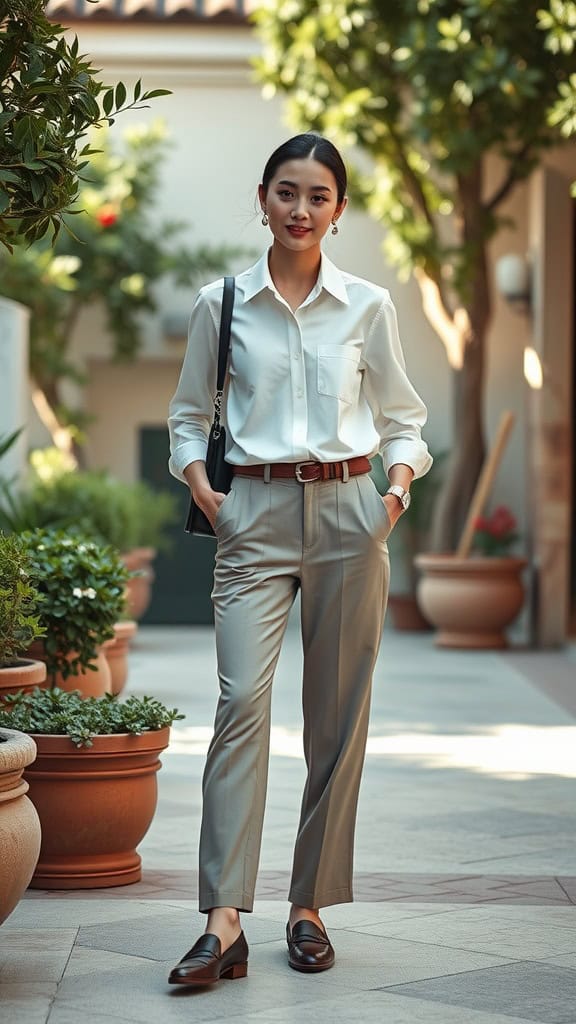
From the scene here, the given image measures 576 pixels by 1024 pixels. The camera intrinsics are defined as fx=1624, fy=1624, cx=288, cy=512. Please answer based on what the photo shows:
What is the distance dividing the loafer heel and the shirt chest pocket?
129 centimetres

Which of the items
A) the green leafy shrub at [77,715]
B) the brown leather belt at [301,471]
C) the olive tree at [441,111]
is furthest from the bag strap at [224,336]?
the olive tree at [441,111]

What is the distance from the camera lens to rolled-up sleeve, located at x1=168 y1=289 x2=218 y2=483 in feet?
12.6

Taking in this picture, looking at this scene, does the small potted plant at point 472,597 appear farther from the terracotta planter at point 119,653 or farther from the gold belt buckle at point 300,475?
the gold belt buckle at point 300,475

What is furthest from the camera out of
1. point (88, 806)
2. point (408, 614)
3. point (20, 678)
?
point (408, 614)

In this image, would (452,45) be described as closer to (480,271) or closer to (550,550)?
(480,271)

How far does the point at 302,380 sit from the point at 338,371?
91 mm

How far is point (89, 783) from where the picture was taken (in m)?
4.53

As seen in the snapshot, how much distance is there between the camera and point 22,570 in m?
4.17

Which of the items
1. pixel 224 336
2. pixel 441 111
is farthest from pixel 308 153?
pixel 441 111

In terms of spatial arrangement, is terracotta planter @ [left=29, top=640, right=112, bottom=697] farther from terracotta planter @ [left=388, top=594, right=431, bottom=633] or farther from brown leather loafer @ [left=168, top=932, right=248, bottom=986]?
terracotta planter @ [left=388, top=594, right=431, bottom=633]

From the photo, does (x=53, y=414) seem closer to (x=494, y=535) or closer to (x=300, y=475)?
(x=494, y=535)

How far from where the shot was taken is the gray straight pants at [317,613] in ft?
12.0

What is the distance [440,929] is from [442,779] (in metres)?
2.55

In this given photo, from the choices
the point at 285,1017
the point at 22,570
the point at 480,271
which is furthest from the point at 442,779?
the point at 480,271
